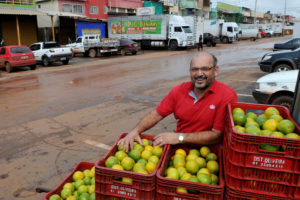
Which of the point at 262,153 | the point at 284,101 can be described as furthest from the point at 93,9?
the point at 262,153

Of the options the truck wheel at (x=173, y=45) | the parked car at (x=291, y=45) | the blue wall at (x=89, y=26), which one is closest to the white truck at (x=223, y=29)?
the truck wheel at (x=173, y=45)

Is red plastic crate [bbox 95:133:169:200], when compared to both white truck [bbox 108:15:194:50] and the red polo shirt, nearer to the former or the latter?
the red polo shirt

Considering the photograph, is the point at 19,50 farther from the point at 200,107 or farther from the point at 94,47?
the point at 200,107

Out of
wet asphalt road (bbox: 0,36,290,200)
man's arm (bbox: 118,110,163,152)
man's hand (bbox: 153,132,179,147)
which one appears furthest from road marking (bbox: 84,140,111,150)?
man's hand (bbox: 153,132,179,147)

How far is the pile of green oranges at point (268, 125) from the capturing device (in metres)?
2.17

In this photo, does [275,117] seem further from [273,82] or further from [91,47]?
[91,47]

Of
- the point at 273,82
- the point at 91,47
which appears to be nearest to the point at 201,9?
the point at 91,47

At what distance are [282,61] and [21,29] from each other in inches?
979

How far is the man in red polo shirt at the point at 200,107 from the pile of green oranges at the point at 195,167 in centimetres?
14

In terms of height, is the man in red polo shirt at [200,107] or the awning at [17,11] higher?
the awning at [17,11]

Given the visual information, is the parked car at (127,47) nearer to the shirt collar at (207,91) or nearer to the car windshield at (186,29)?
the car windshield at (186,29)

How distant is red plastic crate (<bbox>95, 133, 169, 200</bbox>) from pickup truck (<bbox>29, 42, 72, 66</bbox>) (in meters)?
17.1

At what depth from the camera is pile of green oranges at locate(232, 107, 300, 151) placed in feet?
7.12

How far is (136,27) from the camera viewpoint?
3170 cm
